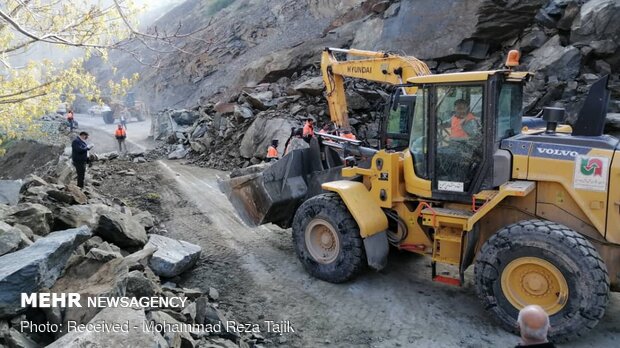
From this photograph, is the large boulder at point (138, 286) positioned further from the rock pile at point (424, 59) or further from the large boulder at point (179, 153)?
the large boulder at point (179, 153)

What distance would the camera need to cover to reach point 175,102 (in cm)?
2861

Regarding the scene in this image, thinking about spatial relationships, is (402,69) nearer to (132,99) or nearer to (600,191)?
(600,191)

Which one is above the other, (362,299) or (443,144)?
(443,144)

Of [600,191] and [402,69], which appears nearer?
[600,191]

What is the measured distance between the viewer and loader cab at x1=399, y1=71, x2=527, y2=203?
187 inches

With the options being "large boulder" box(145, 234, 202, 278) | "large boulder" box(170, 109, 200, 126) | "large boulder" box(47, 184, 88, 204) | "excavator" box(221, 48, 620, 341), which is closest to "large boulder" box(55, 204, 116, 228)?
"large boulder" box(145, 234, 202, 278)

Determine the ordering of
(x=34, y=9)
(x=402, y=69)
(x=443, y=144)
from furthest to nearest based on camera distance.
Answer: (x=402, y=69)
(x=34, y=9)
(x=443, y=144)

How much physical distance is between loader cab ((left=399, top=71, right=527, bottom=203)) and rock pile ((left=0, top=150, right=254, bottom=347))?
2.65 m

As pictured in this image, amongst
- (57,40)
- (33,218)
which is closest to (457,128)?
(33,218)

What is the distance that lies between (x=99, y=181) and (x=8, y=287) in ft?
26.5

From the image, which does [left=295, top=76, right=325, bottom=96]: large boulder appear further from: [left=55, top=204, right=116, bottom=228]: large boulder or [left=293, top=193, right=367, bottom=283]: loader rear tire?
[left=55, top=204, right=116, bottom=228]: large boulder

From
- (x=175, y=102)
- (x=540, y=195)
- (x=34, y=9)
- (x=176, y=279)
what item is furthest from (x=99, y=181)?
(x=175, y=102)

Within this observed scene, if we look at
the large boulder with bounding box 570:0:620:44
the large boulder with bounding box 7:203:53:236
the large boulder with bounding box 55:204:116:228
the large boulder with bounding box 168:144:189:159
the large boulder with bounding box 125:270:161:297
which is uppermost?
the large boulder with bounding box 570:0:620:44

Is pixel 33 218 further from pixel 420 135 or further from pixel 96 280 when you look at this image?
pixel 420 135
